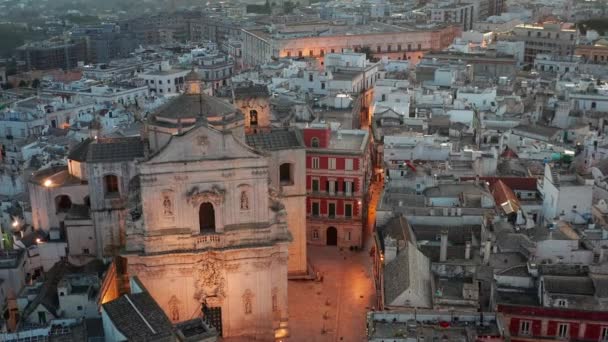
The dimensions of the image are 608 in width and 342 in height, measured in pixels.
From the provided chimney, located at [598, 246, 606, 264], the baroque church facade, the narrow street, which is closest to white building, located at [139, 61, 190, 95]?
the narrow street

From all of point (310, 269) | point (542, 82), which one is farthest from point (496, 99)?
point (310, 269)

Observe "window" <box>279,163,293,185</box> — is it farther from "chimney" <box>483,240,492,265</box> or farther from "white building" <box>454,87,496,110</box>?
"white building" <box>454,87,496,110</box>

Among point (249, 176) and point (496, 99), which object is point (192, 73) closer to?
point (249, 176)

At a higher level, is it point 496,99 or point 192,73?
point 192,73

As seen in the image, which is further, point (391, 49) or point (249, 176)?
point (391, 49)

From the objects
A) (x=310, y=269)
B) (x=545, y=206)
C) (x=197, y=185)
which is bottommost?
(x=310, y=269)

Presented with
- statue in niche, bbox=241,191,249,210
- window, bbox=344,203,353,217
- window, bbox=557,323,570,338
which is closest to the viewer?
window, bbox=557,323,570,338
